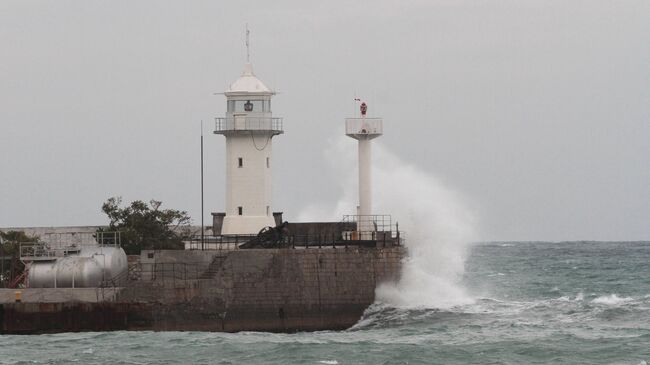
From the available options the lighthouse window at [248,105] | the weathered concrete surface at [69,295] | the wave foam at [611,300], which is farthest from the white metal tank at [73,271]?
the wave foam at [611,300]

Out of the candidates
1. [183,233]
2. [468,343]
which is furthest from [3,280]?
[468,343]

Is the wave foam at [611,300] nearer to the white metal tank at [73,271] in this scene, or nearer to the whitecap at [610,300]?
the whitecap at [610,300]

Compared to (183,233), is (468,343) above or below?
below

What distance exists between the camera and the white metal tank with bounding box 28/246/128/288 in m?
42.3

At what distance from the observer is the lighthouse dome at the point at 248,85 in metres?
47.7

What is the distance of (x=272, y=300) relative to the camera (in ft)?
138

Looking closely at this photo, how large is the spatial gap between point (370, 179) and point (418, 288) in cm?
383

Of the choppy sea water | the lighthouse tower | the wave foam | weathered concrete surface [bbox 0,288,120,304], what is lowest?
the choppy sea water

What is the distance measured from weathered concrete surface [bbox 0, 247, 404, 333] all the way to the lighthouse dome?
6959 mm

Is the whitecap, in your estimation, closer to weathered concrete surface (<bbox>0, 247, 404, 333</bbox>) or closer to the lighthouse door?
weathered concrete surface (<bbox>0, 247, 404, 333</bbox>)

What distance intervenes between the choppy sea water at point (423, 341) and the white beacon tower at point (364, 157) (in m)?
3.56

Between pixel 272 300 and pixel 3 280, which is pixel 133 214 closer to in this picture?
pixel 3 280

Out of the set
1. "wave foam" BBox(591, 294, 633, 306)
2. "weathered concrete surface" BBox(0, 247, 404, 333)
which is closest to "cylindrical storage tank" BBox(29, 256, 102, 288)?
"weathered concrete surface" BBox(0, 247, 404, 333)

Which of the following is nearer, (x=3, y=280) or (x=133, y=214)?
(x=3, y=280)
